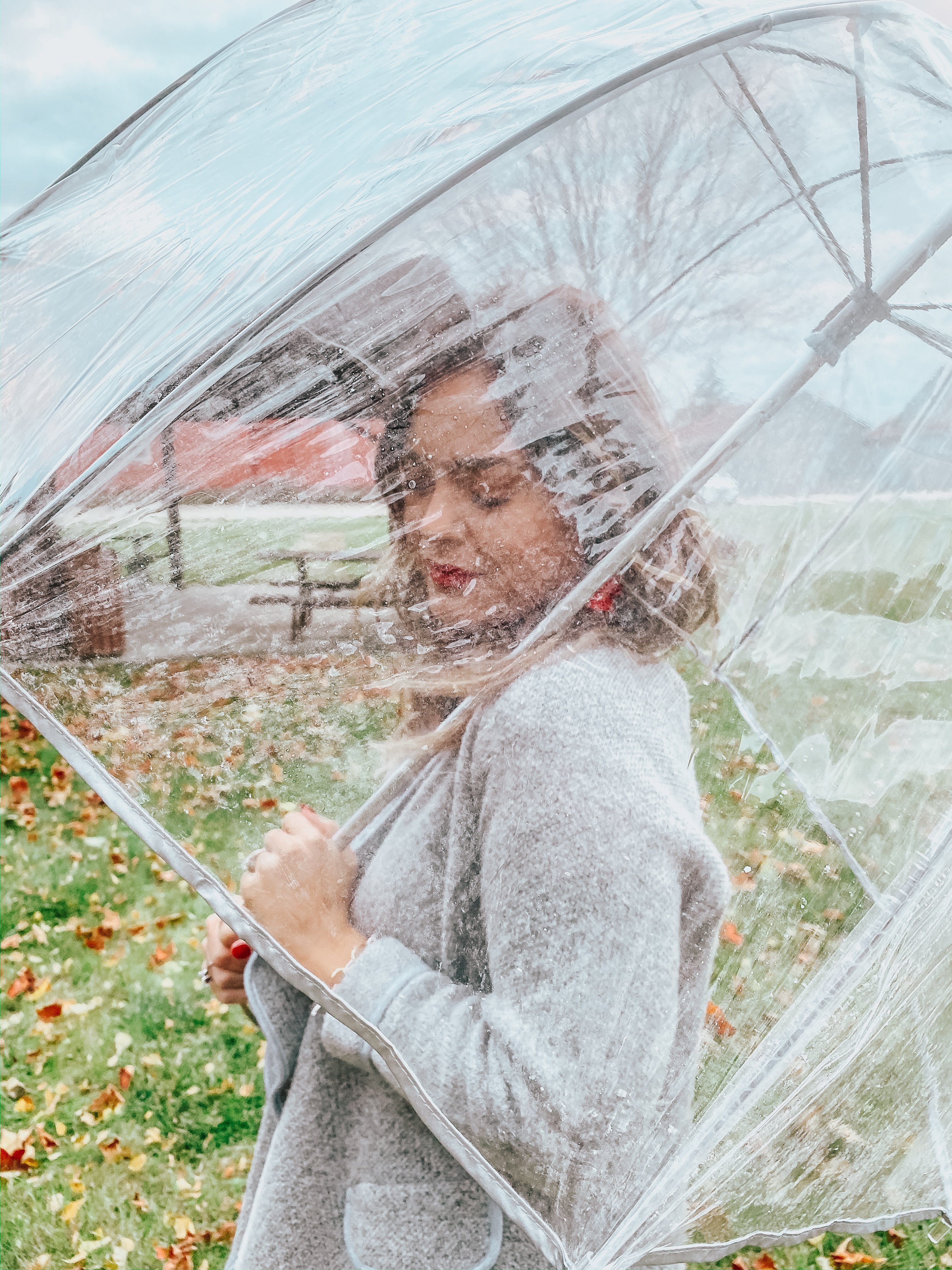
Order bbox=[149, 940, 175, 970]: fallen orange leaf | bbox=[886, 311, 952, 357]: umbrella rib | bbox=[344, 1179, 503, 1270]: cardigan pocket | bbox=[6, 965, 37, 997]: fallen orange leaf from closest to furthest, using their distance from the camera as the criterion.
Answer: bbox=[886, 311, 952, 357]: umbrella rib → bbox=[344, 1179, 503, 1270]: cardigan pocket → bbox=[6, 965, 37, 997]: fallen orange leaf → bbox=[149, 940, 175, 970]: fallen orange leaf

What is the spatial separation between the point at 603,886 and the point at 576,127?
36.0 inches

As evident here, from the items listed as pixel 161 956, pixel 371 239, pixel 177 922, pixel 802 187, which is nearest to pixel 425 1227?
pixel 371 239

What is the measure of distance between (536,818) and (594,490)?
392mm

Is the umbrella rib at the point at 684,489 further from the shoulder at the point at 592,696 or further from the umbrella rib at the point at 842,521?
the umbrella rib at the point at 842,521

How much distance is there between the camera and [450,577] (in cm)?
114

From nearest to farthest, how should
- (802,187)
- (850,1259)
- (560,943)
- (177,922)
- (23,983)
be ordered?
(560,943), (802,187), (850,1259), (23,983), (177,922)

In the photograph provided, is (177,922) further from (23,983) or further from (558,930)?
(558,930)

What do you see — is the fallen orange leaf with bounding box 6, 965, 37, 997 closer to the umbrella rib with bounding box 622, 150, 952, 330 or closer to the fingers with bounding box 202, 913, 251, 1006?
the fingers with bounding box 202, 913, 251, 1006

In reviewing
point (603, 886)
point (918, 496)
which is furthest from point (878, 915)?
point (918, 496)

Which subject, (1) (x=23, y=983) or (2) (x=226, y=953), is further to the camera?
(1) (x=23, y=983)

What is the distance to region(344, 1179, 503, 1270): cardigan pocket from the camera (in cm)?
144

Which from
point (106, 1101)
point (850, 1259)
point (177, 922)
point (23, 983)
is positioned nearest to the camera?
point (850, 1259)

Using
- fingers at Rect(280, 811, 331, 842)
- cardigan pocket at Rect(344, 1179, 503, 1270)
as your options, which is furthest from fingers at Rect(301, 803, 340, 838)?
cardigan pocket at Rect(344, 1179, 503, 1270)

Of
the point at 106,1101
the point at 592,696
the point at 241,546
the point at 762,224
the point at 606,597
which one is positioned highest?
the point at 762,224
